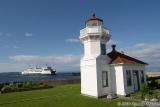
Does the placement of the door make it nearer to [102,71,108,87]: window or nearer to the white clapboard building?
the white clapboard building

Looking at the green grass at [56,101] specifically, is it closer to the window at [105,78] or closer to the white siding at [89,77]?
the white siding at [89,77]

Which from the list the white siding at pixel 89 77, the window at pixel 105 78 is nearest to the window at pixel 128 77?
the window at pixel 105 78

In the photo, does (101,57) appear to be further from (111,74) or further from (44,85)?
(44,85)

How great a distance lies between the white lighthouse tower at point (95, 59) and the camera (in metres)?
20.8

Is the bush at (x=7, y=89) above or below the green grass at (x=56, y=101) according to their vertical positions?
above

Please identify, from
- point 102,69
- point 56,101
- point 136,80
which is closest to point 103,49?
point 102,69

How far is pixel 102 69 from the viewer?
21.2 meters

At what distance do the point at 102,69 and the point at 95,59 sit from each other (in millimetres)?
1422

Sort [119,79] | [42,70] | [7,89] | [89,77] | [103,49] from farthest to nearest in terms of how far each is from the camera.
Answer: [42,70]
[7,89]
[103,49]
[89,77]
[119,79]

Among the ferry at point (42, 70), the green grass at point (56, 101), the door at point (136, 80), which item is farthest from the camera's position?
the ferry at point (42, 70)

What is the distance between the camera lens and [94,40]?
21.8 m

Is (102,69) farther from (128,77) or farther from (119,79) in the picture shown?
(128,77)

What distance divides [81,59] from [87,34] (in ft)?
11.1

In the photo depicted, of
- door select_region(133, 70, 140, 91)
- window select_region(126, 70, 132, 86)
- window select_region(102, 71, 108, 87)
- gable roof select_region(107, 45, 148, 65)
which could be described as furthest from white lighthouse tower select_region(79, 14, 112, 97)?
door select_region(133, 70, 140, 91)
